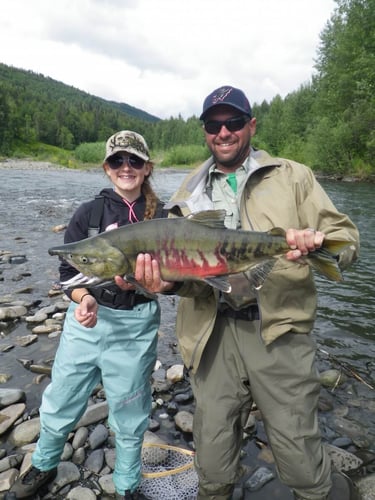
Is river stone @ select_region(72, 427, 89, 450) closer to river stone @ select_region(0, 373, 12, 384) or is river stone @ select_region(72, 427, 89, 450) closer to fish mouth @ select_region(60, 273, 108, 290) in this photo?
river stone @ select_region(0, 373, 12, 384)

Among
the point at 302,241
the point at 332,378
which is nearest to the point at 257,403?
the point at 302,241

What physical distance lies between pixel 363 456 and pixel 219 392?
2.25 m

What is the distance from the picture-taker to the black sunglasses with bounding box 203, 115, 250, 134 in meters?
3.31

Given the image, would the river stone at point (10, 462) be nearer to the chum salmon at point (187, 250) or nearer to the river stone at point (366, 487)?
the chum salmon at point (187, 250)

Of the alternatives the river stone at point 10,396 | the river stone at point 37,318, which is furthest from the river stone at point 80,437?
the river stone at point 37,318

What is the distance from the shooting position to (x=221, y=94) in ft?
11.0

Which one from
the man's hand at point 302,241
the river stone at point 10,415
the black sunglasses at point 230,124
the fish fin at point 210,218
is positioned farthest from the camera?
the river stone at point 10,415

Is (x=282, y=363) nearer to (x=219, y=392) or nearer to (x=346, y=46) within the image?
(x=219, y=392)

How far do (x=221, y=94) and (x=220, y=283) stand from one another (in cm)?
169

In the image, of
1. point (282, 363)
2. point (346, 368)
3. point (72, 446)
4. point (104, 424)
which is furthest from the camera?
point (346, 368)

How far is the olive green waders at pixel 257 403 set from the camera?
2.99m

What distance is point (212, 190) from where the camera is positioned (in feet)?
11.5

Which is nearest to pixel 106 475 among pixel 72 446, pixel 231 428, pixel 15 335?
pixel 72 446

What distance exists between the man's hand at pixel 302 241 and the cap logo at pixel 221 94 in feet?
4.48
